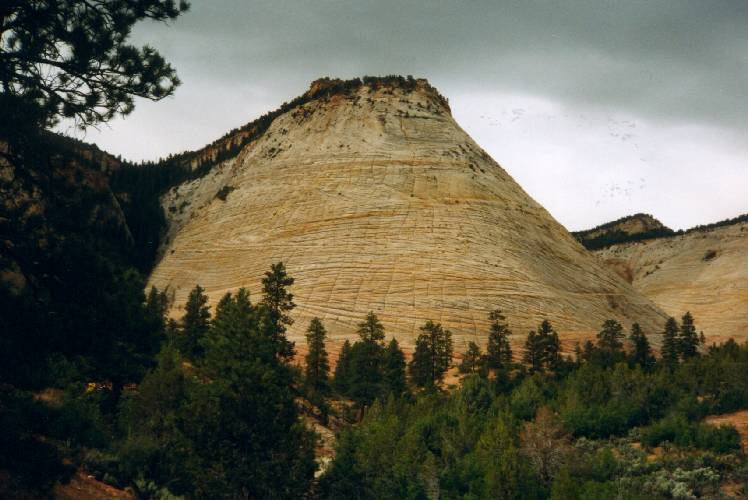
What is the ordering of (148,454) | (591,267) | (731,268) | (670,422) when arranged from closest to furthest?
(148,454) → (670,422) → (591,267) → (731,268)

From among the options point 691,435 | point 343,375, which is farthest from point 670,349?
point 691,435

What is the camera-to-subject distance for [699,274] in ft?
356

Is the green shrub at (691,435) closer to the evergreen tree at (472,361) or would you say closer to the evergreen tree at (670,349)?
the evergreen tree at (472,361)

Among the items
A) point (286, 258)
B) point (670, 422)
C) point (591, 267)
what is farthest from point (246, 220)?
point (670, 422)

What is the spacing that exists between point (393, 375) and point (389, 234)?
25.7 meters

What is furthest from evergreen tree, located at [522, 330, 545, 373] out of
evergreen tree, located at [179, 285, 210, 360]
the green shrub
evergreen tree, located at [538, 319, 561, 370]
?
evergreen tree, located at [179, 285, 210, 360]

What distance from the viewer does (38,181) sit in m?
12.4

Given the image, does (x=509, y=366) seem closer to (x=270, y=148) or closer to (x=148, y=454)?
(x=148, y=454)

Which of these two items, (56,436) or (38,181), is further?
(56,436)

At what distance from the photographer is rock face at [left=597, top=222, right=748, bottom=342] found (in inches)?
3676

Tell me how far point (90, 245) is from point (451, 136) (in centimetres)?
7946

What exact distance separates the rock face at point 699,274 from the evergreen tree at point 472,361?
157 feet

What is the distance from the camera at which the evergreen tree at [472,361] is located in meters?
50.5

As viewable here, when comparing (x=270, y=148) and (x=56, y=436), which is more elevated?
(x=270, y=148)
